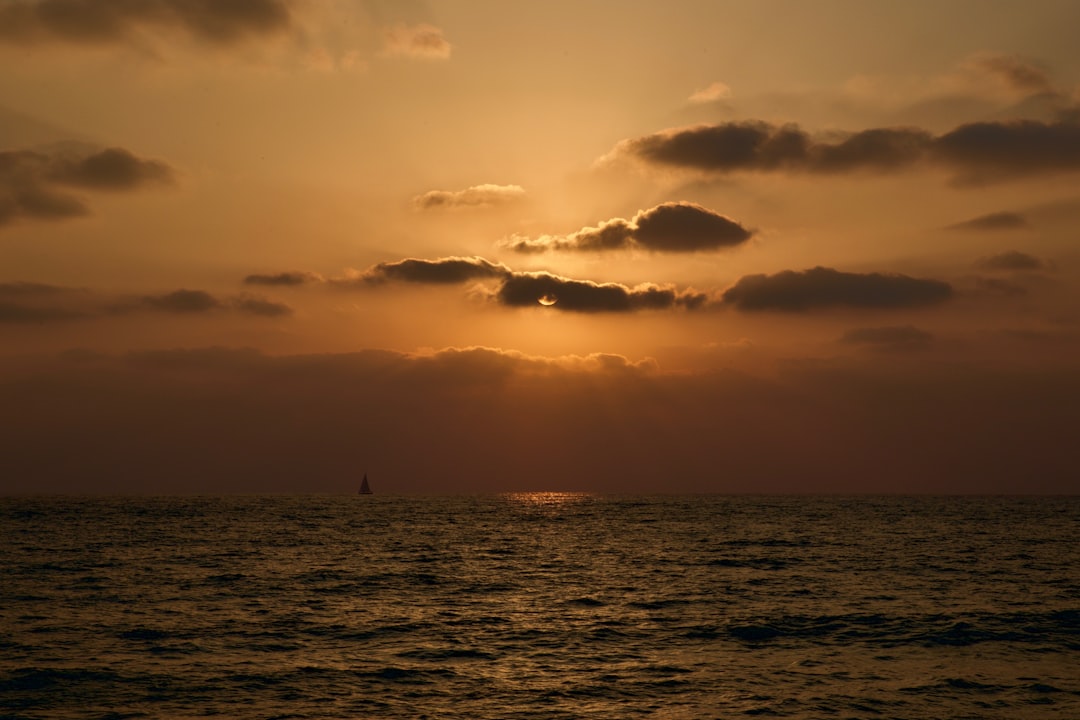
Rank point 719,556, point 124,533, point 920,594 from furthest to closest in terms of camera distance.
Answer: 1. point 124,533
2. point 719,556
3. point 920,594

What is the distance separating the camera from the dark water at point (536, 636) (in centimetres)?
2869

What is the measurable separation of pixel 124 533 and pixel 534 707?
340ft

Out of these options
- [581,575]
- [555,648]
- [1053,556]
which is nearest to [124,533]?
[581,575]

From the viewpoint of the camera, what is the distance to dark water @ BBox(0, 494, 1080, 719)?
28.7 m

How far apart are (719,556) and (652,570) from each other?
15616mm

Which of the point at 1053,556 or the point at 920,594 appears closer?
the point at 920,594

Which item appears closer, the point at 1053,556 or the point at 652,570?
the point at 652,570

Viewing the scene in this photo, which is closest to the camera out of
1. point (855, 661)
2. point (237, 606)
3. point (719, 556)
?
point (855, 661)

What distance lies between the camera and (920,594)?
176ft

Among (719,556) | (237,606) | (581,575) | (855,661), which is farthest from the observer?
(719,556)

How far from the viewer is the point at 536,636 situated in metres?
39.9

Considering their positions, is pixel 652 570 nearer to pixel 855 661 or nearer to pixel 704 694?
pixel 855 661

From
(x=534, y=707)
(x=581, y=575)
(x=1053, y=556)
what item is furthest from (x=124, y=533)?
(x=1053, y=556)

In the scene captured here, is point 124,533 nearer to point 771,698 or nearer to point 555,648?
point 555,648
